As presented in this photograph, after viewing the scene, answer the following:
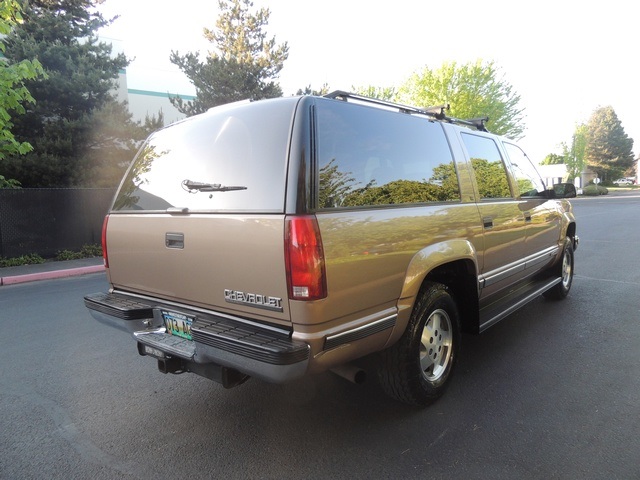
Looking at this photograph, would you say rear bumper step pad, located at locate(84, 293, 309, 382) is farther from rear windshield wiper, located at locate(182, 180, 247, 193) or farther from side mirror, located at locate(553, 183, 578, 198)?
side mirror, located at locate(553, 183, 578, 198)

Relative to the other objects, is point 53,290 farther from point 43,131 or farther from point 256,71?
point 256,71

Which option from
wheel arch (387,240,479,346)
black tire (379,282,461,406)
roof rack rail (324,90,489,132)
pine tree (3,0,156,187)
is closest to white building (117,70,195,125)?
pine tree (3,0,156,187)

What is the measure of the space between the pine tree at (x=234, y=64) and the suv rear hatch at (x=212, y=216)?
1500 centimetres

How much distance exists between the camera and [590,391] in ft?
10.7

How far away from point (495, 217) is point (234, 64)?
1683 centimetres

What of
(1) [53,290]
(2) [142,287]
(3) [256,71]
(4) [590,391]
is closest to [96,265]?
(1) [53,290]

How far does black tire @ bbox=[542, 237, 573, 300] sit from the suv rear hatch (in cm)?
459

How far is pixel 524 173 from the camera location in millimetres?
4871

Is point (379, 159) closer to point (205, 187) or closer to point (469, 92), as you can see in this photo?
point (205, 187)

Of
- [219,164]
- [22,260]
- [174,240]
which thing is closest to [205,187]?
[219,164]

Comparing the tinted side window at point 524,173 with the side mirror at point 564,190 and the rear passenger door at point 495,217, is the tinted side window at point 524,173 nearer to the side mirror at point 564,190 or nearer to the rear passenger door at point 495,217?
the side mirror at point 564,190

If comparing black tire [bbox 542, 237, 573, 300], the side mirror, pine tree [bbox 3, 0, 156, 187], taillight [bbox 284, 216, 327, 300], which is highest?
pine tree [bbox 3, 0, 156, 187]

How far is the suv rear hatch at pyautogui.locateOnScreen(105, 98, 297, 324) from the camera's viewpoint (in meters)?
2.38

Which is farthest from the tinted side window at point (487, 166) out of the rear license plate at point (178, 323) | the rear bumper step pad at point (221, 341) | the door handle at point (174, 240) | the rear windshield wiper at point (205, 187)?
the rear license plate at point (178, 323)
